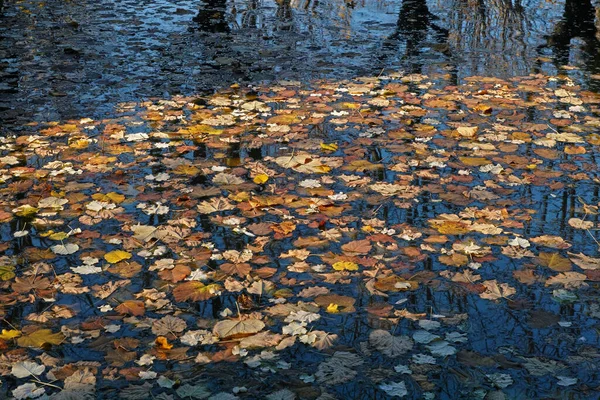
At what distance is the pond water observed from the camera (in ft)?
10.7

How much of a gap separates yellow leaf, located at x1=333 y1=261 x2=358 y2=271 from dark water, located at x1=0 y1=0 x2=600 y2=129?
3.11 m

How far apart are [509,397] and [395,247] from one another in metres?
1.32

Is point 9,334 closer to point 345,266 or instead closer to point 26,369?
point 26,369

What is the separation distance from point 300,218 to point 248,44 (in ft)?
14.4

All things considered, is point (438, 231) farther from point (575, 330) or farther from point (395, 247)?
point (575, 330)

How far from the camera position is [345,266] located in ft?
13.1

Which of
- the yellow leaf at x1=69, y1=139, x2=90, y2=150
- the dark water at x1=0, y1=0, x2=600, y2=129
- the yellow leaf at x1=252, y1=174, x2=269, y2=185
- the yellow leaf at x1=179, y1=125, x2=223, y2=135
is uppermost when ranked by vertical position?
the dark water at x1=0, y1=0, x2=600, y2=129

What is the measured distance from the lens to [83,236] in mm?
4305

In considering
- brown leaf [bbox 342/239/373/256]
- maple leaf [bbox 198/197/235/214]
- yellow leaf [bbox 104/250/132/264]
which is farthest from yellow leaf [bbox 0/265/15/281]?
brown leaf [bbox 342/239/373/256]

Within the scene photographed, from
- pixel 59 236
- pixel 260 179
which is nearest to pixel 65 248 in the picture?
pixel 59 236

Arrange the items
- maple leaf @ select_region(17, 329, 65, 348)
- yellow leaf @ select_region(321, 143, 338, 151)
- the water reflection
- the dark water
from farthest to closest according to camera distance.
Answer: the water reflection
the dark water
yellow leaf @ select_region(321, 143, 338, 151)
maple leaf @ select_region(17, 329, 65, 348)

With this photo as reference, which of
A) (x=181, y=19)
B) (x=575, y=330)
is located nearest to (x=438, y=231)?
(x=575, y=330)

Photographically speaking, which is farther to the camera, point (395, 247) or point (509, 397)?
point (395, 247)

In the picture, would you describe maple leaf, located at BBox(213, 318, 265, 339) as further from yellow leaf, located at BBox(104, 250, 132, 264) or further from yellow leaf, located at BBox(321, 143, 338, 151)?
yellow leaf, located at BBox(321, 143, 338, 151)
